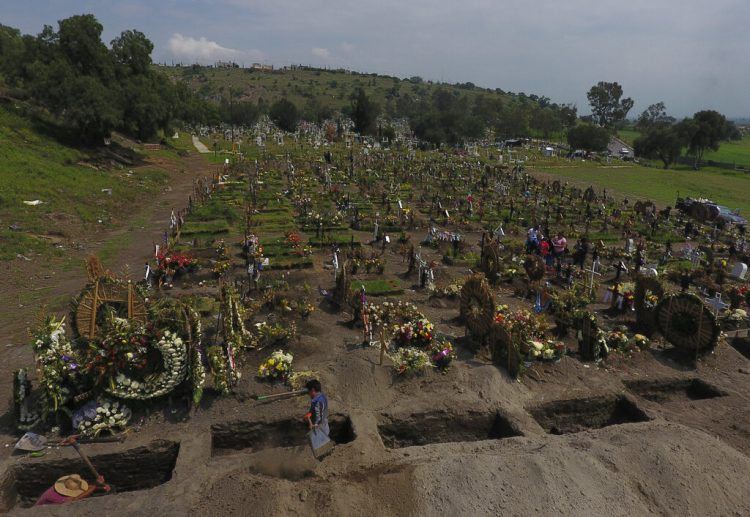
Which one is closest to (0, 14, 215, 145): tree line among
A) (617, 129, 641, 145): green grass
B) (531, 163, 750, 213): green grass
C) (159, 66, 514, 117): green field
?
(531, 163, 750, 213): green grass

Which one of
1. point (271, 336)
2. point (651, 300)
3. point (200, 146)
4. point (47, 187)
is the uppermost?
point (200, 146)

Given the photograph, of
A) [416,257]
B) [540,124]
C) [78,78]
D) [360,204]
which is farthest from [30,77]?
[540,124]

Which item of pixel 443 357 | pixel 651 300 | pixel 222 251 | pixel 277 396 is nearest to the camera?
pixel 277 396

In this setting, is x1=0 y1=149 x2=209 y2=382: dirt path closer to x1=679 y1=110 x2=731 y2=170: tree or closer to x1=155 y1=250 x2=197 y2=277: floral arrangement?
x1=155 y1=250 x2=197 y2=277: floral arrangement

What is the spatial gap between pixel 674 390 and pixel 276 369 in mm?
10476

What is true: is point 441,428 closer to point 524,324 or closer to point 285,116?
point 524,324

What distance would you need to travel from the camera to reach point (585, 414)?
1229 centimetres

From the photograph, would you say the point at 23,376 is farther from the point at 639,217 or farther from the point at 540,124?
the point at 540,124

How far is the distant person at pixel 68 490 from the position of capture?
8609 mm

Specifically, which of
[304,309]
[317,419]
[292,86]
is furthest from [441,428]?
[292,86]

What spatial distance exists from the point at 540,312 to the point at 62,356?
1322 centimetres

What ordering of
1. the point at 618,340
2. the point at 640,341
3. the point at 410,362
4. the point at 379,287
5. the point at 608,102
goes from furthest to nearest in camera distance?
1. the point at 608,102
2. the point at 379,287
3. the point at 640,341
4. the point at 618,340
5. the point at 410,362

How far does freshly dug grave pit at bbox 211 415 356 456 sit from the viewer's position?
422 inches

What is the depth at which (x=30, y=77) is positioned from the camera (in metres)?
43.2
